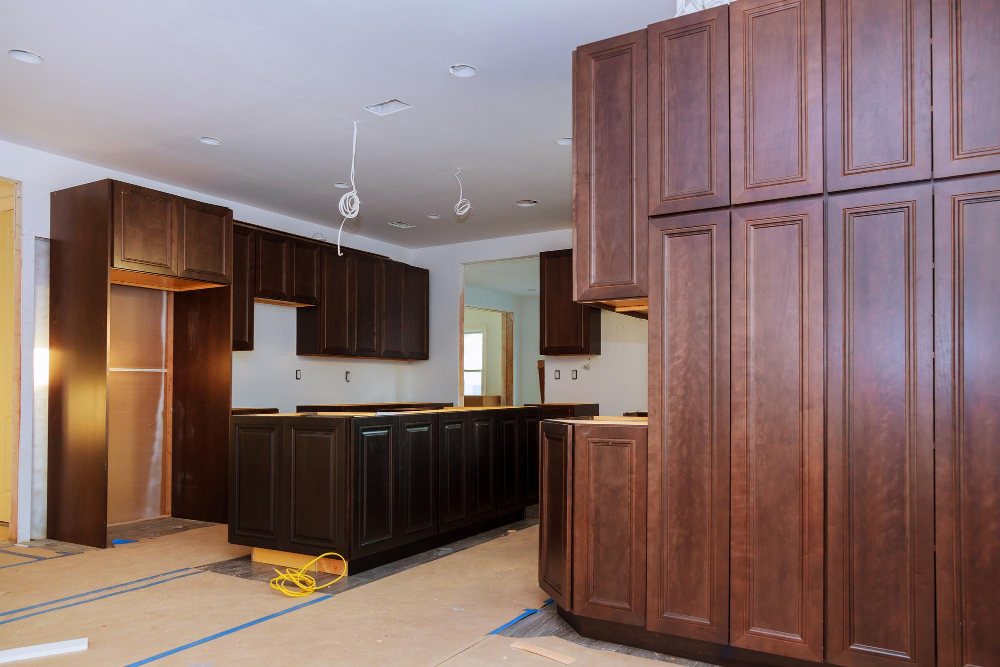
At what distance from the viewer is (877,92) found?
8.66 feet

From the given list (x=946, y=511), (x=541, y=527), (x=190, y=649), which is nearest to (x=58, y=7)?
(x=190, y=649)

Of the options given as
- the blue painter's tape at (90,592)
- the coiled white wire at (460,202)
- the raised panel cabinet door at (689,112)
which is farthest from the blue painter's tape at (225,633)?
the coiled white wire at (460,202)

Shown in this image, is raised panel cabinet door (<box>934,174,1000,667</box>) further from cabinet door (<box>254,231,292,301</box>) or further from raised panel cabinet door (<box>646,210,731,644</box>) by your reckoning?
cabinet door (<box>254,231,292,301</box>)

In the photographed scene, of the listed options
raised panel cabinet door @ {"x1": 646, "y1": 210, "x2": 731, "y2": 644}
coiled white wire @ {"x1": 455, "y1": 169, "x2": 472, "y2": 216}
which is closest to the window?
coiled white wire @ {"x1": 455, "y1": 169, "x2": 472, "y2": 216}

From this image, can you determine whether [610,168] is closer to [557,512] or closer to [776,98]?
[776,98]

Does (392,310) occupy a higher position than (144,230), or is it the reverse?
(144,230)

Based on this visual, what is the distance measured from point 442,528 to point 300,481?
107 centimetres

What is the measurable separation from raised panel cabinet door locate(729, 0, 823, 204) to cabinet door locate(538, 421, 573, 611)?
1.32 meters

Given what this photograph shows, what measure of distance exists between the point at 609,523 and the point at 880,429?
1.13 metres

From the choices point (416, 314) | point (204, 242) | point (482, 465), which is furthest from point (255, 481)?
point (416, 314)

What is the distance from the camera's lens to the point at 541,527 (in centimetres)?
359

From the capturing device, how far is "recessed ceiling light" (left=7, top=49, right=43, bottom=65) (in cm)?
375

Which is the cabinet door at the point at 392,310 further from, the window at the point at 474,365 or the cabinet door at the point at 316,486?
the window at the point at 474,365

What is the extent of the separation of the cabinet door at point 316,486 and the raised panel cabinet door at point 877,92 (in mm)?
2875
